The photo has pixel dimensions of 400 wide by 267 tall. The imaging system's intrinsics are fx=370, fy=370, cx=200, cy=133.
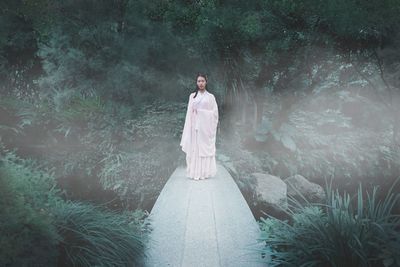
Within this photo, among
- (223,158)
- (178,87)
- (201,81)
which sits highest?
(178,87)

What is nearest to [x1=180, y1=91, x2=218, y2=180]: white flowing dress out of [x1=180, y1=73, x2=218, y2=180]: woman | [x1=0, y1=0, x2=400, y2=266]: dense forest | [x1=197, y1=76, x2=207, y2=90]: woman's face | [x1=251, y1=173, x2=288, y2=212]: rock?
[x1=180, y1=73, x2=218, y2=180]: woman

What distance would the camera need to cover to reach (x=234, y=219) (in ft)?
12.2

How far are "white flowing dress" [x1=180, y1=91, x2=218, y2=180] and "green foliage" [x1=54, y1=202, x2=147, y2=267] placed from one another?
234 centimetres

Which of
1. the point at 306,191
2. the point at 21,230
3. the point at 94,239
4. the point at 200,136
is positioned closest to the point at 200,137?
the point at 200,136

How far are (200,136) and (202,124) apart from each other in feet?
0.58

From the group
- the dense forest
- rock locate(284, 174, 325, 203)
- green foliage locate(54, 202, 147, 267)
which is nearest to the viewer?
green foliage locate(54, 202, 147, 267)

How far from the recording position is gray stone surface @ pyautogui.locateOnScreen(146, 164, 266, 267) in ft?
9.57

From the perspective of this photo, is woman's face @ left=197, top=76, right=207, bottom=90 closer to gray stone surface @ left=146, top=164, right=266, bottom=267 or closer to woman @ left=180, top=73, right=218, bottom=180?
woman @ left=180, top=73, right=218, bottom=180

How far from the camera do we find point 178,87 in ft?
23.6

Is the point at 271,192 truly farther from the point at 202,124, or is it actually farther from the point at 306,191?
the point at 306,191

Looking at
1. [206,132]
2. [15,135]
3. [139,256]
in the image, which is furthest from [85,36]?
[139,256]

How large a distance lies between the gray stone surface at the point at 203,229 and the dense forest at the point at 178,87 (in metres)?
0.73

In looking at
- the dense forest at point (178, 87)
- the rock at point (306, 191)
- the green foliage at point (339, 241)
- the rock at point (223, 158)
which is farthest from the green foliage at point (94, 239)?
the rock at point (306, 191)

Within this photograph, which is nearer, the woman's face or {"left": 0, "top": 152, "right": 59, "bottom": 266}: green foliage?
{"left": 0, "top": 152, "right": 59, "bottom": 266}: green foliage
